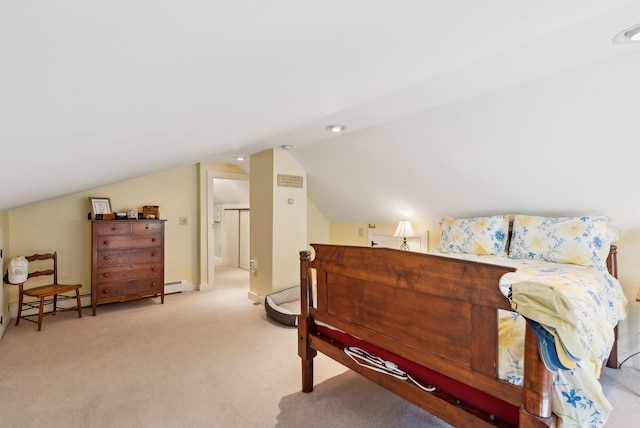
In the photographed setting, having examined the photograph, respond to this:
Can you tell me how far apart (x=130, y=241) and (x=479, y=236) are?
385cm

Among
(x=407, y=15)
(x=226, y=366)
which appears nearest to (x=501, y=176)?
(x=407, y=15)

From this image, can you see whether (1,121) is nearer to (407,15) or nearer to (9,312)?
(407,15)

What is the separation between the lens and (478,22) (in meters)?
1.07

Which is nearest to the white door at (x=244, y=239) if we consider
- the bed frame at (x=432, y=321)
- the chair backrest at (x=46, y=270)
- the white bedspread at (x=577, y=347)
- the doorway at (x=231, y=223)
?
the doorway at (x=231, y=223)

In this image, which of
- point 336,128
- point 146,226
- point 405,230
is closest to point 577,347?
point 336,128

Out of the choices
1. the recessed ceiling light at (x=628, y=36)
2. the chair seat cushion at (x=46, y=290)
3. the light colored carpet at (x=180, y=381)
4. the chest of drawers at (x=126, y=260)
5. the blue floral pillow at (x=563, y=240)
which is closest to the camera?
the recessed ceiling light at (x=628, y=36)

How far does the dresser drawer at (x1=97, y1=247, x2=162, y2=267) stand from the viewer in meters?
3.65

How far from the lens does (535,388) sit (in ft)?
3.62

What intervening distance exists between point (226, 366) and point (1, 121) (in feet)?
7.32

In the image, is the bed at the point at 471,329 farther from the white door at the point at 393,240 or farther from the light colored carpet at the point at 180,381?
the white door at the point at 393,240

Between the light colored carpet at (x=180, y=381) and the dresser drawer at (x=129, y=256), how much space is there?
0.65 metres

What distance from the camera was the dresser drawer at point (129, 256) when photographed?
3654mm

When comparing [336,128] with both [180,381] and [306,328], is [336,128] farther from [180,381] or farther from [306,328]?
[180,381]

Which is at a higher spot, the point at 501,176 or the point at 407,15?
the point at 407,15
